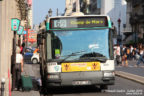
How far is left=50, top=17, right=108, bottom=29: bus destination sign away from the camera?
16750 mm

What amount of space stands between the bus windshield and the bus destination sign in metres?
0.23

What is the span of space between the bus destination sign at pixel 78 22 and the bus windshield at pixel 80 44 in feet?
0.75

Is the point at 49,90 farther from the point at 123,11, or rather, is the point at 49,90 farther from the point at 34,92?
the point at 123,11

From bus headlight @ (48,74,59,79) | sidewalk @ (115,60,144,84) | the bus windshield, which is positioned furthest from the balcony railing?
bus headlight @ (48,74,59,79)

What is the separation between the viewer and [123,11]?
114 meters

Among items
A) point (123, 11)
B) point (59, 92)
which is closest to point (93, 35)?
point (59, 92)

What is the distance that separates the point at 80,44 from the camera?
16.4 metres

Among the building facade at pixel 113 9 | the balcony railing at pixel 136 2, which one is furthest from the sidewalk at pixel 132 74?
the building facade at pixel 113 9

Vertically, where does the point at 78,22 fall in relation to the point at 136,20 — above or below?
below

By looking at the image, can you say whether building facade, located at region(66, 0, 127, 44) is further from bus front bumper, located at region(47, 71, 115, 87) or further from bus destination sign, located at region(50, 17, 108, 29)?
bus front bumper, located at region(47, 71, 115, 87)

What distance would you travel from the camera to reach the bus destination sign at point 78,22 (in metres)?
16.8

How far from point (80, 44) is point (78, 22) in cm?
92

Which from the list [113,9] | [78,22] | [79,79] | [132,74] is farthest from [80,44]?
[113,9]

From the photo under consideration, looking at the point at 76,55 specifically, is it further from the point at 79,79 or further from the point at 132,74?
the point at 132,74
